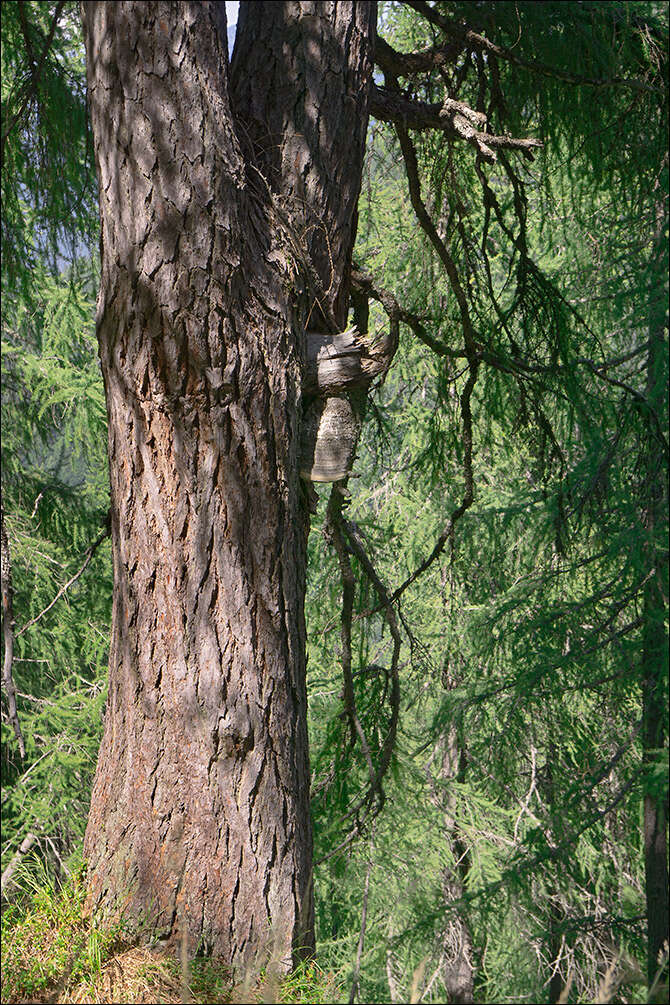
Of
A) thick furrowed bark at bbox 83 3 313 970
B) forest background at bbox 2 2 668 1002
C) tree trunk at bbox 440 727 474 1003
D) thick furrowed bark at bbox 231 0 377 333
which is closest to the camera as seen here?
thick furrowed bark at bbox 83 3 313 970

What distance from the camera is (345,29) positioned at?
2412 millimetres

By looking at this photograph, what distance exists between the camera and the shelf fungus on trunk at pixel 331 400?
2398 millimetres

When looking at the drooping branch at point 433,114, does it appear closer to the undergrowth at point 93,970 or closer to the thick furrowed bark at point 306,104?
the thick furrowed bark at point 306,104

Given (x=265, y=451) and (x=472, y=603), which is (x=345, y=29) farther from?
(x=472, y=603)

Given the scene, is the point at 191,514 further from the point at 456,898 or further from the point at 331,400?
the point at 456,898

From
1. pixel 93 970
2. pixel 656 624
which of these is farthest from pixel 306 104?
pixel 656 624

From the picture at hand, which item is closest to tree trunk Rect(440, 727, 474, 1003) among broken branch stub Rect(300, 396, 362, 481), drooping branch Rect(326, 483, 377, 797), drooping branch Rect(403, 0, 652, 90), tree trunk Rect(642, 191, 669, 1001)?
tree trunk Rect(642, 191, 669, 1001)

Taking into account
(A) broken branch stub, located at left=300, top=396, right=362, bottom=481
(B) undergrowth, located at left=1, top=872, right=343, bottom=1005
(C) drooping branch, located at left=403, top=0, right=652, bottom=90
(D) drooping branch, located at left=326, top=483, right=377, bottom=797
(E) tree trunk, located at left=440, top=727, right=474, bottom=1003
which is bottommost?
(E) tree trunk, located at left=440, top=727, right=474, bottom=1003

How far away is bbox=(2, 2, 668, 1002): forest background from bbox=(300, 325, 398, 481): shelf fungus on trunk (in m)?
0.47

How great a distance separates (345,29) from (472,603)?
24.2 ft

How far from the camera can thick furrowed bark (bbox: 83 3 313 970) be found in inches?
80.4

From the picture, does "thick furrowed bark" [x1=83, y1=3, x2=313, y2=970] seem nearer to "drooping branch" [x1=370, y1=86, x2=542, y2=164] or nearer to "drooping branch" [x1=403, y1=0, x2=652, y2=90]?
"drooping branch" [x1=370, y1=86, x2=542, y2=164]

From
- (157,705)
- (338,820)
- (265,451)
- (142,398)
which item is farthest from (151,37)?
(338,820)

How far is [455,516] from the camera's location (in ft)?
11.4
